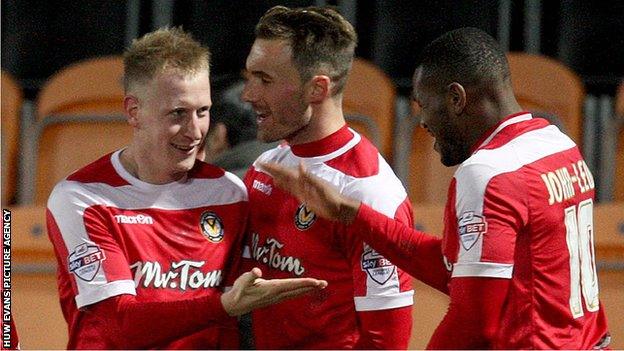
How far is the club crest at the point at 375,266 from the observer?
2.98m

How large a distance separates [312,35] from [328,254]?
0.56 m

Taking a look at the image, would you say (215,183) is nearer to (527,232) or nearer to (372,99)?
(527,232)

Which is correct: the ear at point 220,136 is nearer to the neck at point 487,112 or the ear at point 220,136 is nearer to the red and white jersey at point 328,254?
the red and white jersey at point 328,254

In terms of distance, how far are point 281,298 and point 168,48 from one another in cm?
71

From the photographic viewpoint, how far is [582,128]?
17.5 feet

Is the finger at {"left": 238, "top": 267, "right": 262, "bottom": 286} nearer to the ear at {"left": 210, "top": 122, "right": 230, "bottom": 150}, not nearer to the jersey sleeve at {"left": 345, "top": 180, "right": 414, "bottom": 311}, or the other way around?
the jersey sleeve at {"left": 345, "top": 180, "right": 414, "bottom": 311}

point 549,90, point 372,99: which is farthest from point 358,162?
point 549,90

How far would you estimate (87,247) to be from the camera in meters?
2.96

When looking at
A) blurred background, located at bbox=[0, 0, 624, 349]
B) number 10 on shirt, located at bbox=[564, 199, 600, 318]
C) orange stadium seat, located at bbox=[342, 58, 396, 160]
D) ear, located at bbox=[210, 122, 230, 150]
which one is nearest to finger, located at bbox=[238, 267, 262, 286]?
number 10 on shirt, located at bbox=[564, 199, 600, 318]

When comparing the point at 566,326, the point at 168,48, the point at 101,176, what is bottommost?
the point at 566,326

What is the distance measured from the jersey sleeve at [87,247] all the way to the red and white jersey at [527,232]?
2.59 ft

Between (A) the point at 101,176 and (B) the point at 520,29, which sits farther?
(B) the point at 520,29

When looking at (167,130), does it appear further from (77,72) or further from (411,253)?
(77,72)

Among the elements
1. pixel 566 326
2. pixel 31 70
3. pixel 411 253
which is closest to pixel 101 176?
pixel 411 253
